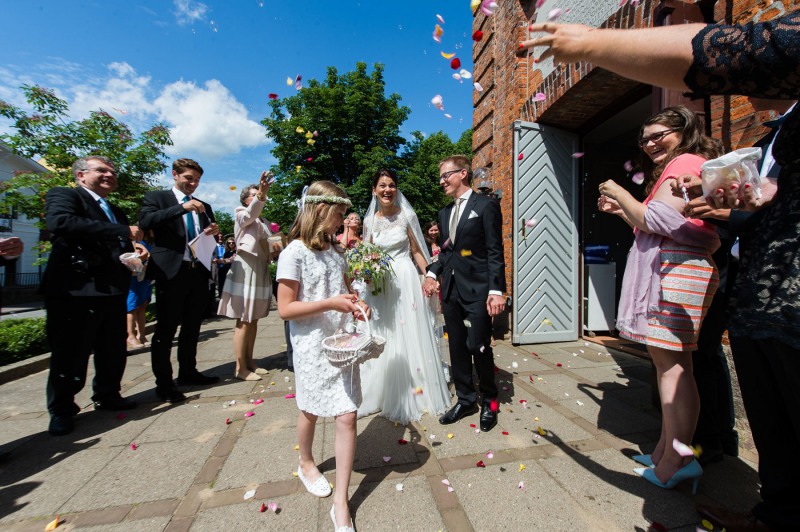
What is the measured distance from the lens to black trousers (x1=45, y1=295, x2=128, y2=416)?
2812 millimetres

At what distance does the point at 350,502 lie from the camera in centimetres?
192

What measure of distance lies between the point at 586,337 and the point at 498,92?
4.49 metres

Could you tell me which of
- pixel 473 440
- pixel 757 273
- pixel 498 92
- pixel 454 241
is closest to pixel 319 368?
pixel 473 440

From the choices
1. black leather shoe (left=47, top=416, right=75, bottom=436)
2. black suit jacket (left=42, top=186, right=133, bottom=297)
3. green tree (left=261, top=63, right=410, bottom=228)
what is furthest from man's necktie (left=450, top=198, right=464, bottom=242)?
green tree (left=261, top=63, right=410, bottom=228)

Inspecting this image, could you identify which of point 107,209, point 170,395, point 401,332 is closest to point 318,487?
point 401,332

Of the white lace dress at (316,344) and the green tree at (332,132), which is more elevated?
the green tree at (332,132)

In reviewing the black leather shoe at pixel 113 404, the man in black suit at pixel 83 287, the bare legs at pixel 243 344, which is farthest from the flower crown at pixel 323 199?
the black leather shoe at pixel 113 404

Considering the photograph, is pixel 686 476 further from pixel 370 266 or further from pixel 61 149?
pixel 61 149

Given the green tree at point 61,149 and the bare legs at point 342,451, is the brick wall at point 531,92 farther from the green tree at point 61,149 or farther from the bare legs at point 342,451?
the green tree at point 61,149

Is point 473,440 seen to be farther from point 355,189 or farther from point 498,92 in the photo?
point 355,189

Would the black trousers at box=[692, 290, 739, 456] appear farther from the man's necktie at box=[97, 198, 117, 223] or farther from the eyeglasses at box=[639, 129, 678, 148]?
the man's necktie at box=[97, 198, 117, 223]

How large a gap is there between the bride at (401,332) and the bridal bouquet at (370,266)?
79 millimetres

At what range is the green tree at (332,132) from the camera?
17391 mm

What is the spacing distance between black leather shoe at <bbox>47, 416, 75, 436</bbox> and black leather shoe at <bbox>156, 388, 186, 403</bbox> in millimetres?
672
